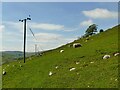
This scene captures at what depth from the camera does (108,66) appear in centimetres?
4244

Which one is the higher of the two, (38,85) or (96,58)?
(96,58)

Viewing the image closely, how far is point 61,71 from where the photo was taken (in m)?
48.7

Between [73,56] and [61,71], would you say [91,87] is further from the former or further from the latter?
[73,56]

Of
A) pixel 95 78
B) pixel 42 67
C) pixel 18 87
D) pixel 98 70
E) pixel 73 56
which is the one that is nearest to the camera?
pixel 95 78

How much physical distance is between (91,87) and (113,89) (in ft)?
10.8

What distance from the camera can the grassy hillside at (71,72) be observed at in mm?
38625

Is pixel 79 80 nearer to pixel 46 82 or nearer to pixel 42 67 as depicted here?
pixel 46 82

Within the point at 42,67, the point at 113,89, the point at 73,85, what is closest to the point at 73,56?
the point at 42,67

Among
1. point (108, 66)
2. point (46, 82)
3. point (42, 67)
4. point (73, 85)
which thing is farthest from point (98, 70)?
point (42, 67)

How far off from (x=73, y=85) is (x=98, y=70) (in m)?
4.65

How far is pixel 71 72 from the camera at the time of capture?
46.0 metres

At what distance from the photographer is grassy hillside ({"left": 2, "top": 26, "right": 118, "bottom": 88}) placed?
38625mm

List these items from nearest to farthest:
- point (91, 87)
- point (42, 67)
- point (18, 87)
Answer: point (91, 87) < point (18, 87) < point (42, 67)

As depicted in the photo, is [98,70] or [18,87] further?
[18,87]
